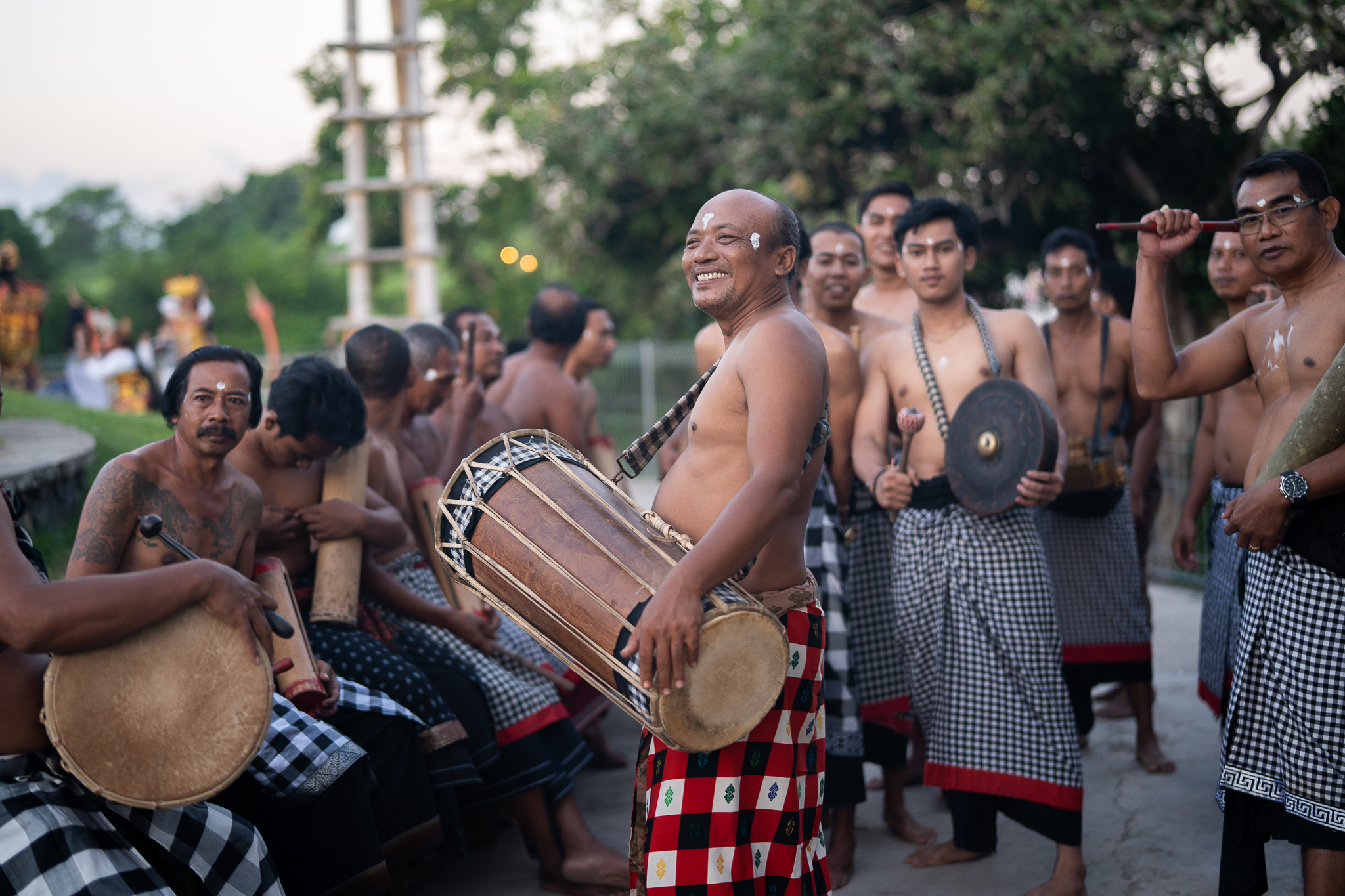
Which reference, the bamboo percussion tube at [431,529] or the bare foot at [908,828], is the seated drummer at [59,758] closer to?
the bamboo percussion tube at [431,529]

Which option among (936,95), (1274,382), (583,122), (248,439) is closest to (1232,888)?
(1274,382)

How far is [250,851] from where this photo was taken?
109 inches

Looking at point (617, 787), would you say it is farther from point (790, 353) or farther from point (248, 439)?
point (790, 353)

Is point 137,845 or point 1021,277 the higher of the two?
point 1021,277

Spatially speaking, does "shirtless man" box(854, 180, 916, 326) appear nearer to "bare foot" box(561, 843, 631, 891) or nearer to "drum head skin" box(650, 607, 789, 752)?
"bare foot" box(561, 843, 631, 891)

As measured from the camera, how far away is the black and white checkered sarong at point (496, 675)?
159 inches

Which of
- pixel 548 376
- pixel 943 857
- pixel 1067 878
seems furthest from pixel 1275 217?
pixel 548 376

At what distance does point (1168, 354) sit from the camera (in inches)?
140

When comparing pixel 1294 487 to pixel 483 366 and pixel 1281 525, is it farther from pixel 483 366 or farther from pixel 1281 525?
pixel 483 366

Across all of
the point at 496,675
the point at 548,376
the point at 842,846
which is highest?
the point at 548,376

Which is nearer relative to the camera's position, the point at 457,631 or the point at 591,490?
the point at 591,490

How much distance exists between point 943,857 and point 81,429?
24.2 feet

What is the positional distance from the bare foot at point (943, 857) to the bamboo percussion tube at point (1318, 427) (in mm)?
1802

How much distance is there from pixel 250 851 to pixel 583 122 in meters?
12.1
